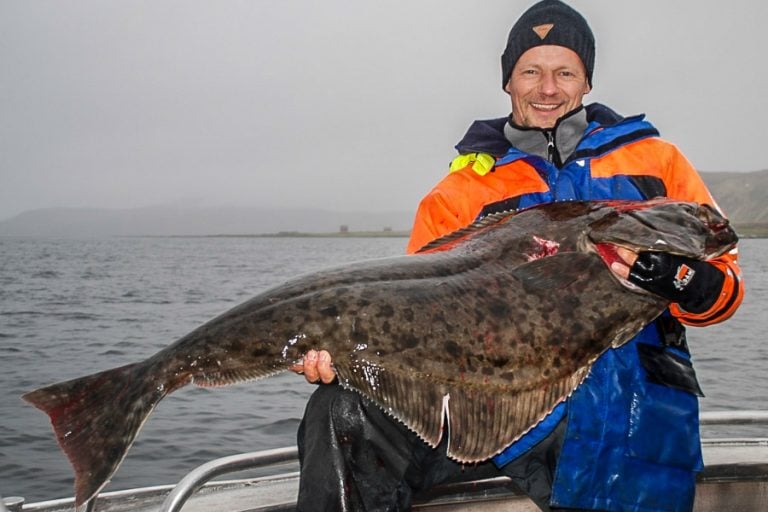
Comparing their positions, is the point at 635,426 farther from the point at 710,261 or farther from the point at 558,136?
the point at 558,136

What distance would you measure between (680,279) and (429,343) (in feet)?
3.60

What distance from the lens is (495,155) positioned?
395 cm

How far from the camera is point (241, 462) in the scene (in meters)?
3.62

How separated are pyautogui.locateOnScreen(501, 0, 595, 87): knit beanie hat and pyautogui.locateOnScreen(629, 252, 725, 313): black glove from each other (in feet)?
5.29

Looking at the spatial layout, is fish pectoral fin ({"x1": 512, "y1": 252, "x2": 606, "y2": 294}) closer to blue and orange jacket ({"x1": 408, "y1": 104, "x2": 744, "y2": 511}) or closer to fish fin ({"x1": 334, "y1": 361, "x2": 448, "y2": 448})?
fish fin ({"x1": 334, "y1": 361, "x2": 448, "y2": 448})

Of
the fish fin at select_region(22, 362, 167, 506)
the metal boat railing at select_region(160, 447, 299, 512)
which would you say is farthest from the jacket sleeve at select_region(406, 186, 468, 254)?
the fish fin at select_region(22, 362, 167, 506)

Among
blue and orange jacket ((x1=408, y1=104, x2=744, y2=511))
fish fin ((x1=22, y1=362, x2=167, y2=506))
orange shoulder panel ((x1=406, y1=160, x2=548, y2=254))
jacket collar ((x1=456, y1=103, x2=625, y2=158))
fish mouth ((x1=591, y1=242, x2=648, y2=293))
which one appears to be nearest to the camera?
fish fin ((x1=22, y1=362, x2=167, y2=506))

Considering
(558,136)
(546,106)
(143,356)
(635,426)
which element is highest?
(546,106)

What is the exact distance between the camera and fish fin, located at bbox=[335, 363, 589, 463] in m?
2.77

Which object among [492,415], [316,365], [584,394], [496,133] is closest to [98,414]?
[316,365]

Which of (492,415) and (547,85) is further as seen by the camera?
(547,85)

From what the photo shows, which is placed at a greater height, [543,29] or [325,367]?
[543,29]

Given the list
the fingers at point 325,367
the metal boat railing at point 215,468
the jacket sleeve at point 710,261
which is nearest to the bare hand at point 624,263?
the jacket sleeve at point 710,261

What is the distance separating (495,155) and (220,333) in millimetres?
1923
